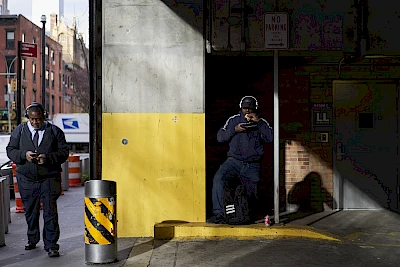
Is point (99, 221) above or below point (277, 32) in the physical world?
below

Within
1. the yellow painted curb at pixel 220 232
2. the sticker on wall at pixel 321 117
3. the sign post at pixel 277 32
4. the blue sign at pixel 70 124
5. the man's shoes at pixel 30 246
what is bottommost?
the man's shoes at pixel 30 246

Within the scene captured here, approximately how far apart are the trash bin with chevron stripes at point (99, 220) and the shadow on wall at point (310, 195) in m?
4.56

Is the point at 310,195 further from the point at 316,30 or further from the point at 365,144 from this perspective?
the point at 316,30

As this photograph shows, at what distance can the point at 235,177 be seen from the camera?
893 cm

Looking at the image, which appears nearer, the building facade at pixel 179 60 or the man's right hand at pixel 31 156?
the man's right hand at pixel 31 156

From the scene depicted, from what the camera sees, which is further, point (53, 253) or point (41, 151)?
point (41, 151)

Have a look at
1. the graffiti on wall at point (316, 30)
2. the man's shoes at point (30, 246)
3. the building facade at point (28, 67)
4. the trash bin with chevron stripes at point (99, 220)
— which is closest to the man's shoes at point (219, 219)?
the trash bin with chevron stripes at point (99, 220)

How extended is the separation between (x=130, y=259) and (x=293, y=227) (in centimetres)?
256

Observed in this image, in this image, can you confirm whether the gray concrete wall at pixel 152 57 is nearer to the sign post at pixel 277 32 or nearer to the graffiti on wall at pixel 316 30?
the sign post at pixel 277 32

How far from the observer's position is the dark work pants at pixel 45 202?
7640 mm

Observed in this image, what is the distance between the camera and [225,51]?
877 centimetres

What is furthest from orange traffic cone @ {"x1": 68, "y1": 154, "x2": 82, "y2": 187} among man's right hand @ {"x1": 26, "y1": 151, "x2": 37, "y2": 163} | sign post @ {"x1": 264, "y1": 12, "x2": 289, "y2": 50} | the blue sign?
the blue sign

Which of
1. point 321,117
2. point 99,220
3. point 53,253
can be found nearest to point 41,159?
point 53,253

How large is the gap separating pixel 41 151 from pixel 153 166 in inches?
64.2
